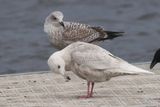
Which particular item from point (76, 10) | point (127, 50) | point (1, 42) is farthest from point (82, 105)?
point (76, 10)

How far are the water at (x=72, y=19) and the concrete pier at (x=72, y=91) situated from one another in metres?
5.65

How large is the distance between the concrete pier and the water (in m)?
5.65

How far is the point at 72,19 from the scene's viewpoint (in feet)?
71.1

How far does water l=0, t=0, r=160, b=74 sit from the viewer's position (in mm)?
18672

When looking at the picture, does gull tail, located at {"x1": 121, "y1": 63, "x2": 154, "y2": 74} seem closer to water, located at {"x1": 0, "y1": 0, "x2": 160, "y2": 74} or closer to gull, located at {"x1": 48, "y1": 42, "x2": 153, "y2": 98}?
gull, located at {"x1": 48, "y1": 42, "x2": 153, "y2": 98}

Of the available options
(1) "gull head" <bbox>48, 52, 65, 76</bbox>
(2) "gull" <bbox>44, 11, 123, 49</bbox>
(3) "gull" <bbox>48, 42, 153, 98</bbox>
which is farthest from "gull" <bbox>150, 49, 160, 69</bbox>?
(1) "gull head" <bbox>48, 52, 65, 76</bbox>

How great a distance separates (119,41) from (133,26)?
5.45 feet

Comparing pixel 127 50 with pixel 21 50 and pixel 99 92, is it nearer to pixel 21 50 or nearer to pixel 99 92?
pixel 21 50

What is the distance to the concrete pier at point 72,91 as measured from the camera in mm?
10266

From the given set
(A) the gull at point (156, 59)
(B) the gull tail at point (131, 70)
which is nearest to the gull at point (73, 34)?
(A) the gull at point (156, 59)

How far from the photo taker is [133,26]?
21734 mm

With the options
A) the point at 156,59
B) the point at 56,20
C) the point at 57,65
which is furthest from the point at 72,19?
Answer: the point at 57,65

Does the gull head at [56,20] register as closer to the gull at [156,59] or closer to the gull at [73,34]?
the gull at [73,34]

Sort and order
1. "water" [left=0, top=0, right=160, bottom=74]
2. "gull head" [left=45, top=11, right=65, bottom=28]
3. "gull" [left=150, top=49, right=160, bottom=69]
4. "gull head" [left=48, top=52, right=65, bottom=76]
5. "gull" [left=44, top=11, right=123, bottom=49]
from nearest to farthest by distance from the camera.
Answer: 1. "gull head" [left=48, top=52, right=65, bottom=76]
2. "gull" [left=150, top=49, right=160, bottom=69]
3. "gull" [left=44, top=11, right=123, bottom=49]
4. "gull head" [left=45, top=11, right=65, bottom=28]
5. "water" [left=0, top=0, right=160, bottom=74]
